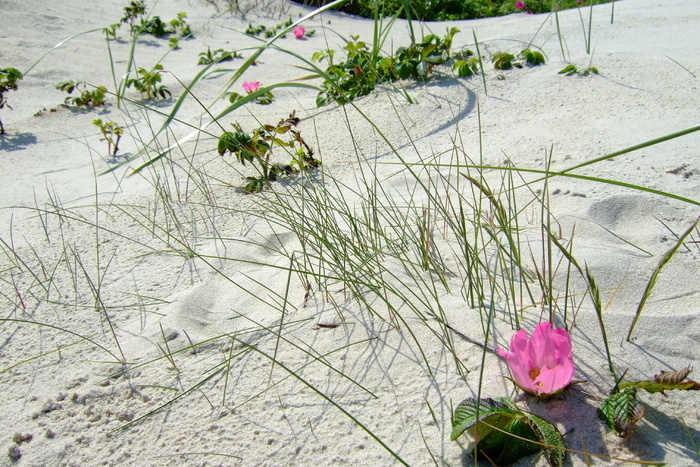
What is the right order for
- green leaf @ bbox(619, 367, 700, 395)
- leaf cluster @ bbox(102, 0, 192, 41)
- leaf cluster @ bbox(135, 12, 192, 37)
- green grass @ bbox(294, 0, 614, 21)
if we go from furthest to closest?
green grass @ bbox(294, 0, 614, 21), leaf cluster @ bbox(135, 12, 192, 37), leaf cluster @ bbox(102, 0, 192, 41), green leaf @ bbox(619, 367, 700, 395)

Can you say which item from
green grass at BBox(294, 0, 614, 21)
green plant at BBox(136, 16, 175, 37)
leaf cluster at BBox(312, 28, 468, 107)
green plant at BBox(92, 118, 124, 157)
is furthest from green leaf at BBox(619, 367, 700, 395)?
green grass at BBox(294, 0, 614, 21)

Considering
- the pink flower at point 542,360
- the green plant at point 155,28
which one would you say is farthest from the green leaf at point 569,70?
the green plant at point 155,28

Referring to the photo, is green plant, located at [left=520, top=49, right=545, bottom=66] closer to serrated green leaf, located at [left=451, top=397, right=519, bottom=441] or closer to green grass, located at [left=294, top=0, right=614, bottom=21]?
serrated green leaf, located at [left=451, top=397, right=519, bottom=441]

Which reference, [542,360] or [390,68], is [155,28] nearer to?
[390,68]

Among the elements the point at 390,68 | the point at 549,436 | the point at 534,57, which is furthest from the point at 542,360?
the point at 534,57

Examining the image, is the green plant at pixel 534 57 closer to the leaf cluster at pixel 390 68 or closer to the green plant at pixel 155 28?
the leaf cluster at pixel 390 68

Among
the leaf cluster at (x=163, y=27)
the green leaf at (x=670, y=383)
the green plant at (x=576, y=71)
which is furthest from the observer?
the leaf cluster at (x=163, y=27)
